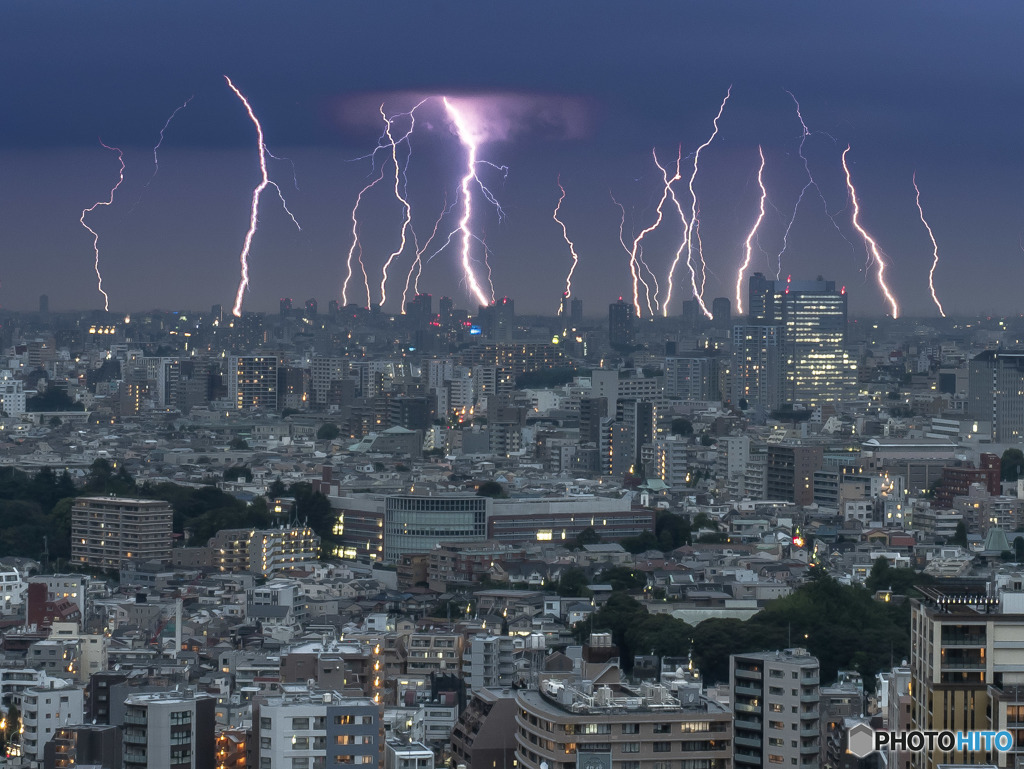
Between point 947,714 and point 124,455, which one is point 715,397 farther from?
point 947,714

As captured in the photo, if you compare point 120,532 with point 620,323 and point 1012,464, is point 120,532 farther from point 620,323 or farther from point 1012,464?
point 620,323

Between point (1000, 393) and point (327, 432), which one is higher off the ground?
point (1000, 393)

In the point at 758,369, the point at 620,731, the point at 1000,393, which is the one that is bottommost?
the point at 620,731

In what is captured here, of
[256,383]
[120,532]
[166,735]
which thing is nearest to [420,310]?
[256,383]

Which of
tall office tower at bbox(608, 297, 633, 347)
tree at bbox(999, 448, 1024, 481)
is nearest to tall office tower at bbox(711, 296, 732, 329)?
tall office tower at bbox(608, 297, 633, 347)

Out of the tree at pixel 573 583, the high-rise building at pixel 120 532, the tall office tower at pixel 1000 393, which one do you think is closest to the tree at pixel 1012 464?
the tall office tower at pixel 1000 393

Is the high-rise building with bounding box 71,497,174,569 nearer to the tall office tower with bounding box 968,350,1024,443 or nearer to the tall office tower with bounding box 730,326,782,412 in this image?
the tall office tower with bounding box 968,350,1024,443
